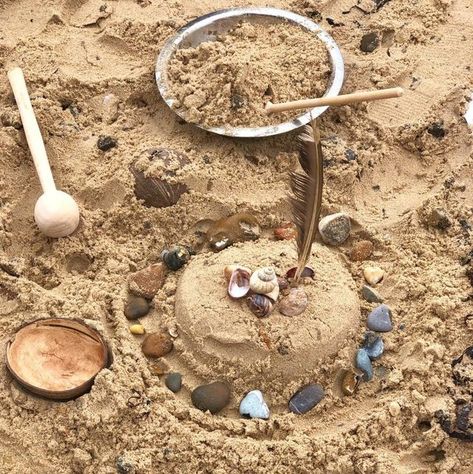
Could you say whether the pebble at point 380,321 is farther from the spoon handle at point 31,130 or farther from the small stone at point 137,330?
the spoon handle at point 31,130

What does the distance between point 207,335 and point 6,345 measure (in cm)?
69

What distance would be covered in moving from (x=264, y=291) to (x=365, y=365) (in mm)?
454

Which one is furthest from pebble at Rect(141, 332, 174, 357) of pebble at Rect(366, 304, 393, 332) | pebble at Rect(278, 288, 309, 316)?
pebble at Rect(366, 304, 393, 332)

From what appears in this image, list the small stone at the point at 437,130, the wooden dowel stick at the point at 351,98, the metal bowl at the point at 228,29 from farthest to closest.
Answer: the small stone at the point at 437,130 → the metal bowl at the point at 228,29 → the wooden dowel stick at the point at 351,98

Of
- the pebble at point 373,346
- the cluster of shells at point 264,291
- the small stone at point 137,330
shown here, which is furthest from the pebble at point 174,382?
the pebble at point 373,346

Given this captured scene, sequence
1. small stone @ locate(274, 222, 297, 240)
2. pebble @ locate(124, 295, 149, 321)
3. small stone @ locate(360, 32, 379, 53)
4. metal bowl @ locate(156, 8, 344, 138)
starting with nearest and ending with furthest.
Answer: pebble @ locate(124, 295, 149, 321) → small stone @ locate(274, 222, 297, 240) → metal bowl @ locate(156, 8, 344, 138) → small stone @ locate(360, 32, 379, 53)

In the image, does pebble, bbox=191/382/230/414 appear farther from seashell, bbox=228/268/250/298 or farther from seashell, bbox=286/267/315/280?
seashell, bbox=286/267/315/280

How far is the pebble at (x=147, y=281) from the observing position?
2.83 meters

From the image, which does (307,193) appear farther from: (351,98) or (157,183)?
(157,183)

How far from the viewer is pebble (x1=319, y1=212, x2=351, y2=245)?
2973mm

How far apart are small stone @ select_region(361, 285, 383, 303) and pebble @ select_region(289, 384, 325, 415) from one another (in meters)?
0.42

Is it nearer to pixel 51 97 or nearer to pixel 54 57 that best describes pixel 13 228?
pixel 51 97

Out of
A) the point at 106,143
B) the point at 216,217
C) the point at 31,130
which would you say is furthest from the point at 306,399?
the point at 31,130

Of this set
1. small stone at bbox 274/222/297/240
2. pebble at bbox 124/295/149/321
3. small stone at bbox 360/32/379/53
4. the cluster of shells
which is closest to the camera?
the cluster of shells
